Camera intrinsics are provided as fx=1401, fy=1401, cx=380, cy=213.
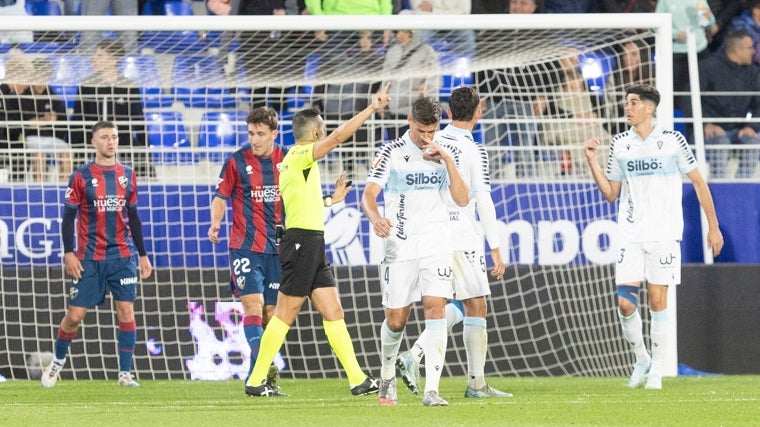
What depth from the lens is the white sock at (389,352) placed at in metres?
8.38

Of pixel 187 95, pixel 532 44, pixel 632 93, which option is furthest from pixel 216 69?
pixel 632 93

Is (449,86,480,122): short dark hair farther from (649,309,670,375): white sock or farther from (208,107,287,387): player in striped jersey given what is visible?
(649,309,670,375): white sock

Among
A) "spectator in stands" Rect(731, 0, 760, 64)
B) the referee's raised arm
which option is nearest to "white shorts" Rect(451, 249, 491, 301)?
the referee's raised arm

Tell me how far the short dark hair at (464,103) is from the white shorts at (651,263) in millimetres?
2021

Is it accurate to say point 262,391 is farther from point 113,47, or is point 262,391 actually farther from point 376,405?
point 113,47

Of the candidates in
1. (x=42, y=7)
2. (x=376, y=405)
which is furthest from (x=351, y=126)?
(x=42, y=7)

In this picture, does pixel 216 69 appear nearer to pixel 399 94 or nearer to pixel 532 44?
pixel 399 94

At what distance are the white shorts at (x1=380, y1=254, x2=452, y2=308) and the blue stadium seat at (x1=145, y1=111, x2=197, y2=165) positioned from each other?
5.33m

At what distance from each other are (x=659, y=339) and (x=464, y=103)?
102 inches

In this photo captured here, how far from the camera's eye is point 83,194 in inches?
442

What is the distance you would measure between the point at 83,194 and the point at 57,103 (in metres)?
2.55

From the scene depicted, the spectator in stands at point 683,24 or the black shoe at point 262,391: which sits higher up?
the spectator in stands at point 683,24

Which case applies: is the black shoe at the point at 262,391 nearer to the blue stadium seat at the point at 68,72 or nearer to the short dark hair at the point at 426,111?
the short dark hair at the point at 426,111

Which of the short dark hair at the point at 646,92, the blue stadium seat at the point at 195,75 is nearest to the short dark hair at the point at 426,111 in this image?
the short dark hair at the point at 646,92
